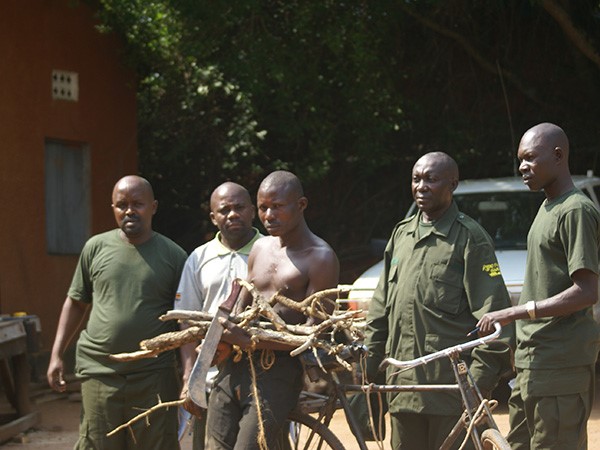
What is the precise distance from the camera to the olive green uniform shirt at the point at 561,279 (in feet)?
16.0

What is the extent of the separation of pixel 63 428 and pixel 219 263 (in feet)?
15.2

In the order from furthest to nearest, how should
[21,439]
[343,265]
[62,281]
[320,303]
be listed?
[343,265], [62,281], [21,439], [320,303]

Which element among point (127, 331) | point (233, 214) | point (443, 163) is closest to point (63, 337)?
point (127, 331)

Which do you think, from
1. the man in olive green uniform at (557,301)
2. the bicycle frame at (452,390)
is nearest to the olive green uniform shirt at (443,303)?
the man in olive green uniform at (557,301)

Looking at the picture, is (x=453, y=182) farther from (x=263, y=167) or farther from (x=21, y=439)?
(x=263, y=167)

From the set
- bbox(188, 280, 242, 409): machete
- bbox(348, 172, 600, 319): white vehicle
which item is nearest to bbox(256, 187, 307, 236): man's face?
bbox(188, 280, 242, 409): machete

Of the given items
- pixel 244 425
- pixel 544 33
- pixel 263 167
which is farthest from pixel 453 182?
pixel 263 167

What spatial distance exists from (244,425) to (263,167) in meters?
10.6

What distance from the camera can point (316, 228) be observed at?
15.8 meters

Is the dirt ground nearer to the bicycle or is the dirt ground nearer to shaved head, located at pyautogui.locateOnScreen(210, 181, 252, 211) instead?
shaved head, located at pyautogui.locateOnScreen(210, 181, 252, 211)

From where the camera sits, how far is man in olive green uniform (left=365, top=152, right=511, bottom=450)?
5195 mm

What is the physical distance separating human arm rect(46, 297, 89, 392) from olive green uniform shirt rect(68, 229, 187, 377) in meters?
0.12

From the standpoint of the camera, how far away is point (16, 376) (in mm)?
9789

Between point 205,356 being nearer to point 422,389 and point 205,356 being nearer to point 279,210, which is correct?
point 279,210
